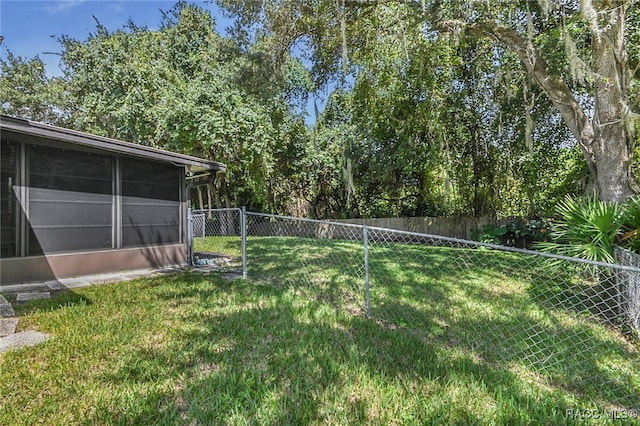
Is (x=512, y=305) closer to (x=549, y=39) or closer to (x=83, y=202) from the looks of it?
(x=549, y=39)

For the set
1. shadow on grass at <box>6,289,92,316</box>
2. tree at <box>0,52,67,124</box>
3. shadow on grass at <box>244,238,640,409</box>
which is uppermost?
tree at <box>0,52,67,124</box>

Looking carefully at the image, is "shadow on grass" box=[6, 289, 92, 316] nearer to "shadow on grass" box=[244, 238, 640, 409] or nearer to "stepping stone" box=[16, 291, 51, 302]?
"stepping stone" box=[16, 291, 51, 302]

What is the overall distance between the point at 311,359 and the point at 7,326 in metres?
2.91

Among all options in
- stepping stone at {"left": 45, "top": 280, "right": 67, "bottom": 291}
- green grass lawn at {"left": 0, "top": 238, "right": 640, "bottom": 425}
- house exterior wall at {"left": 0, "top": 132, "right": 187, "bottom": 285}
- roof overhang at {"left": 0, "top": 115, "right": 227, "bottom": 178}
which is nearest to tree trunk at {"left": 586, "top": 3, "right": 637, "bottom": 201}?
green grass lawn at {"left": 0, "top": 238, "right": 640, "bottom": 425}

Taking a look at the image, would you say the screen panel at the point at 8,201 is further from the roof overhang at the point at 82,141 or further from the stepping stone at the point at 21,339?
the stepping stone at the point at 21,339

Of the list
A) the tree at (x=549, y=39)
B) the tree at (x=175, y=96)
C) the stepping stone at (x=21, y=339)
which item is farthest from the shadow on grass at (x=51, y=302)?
the tree at (x=175, y=96)

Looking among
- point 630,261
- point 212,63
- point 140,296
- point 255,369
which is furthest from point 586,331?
point 212,63

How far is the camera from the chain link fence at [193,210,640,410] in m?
2.39

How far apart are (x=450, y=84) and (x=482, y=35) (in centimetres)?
382

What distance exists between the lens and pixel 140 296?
3932 mm

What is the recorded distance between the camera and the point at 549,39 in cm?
625

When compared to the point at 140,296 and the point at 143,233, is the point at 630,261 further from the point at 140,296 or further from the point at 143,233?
the point at 143,233

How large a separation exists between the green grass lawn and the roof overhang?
7.53 ft

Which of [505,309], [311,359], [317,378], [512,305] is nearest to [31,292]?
[311,359]
